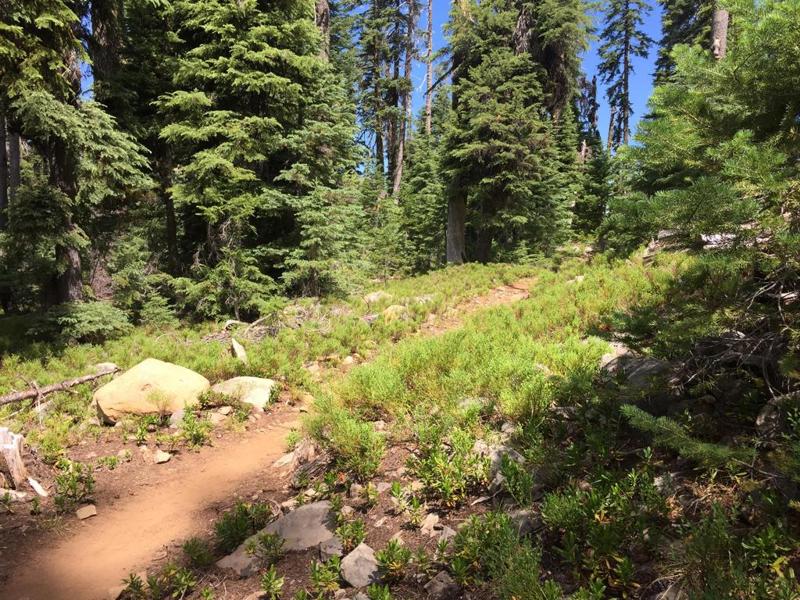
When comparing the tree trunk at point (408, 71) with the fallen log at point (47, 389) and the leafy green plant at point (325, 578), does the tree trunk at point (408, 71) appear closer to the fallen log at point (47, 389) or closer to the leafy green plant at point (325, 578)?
the fallen log at point (47, 389)

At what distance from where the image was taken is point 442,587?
3.38 metres

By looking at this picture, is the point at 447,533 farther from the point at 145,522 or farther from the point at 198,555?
the point at 145,522

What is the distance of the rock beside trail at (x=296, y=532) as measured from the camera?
431 cm

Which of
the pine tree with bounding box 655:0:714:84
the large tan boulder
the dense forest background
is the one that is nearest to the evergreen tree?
the dense forest background

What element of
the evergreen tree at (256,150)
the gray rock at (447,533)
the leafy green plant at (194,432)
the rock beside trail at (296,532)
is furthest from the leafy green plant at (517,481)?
the evergreen tree at (256,150)

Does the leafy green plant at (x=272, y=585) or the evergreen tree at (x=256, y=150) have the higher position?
the evergreen tree at (x=256, y=150)

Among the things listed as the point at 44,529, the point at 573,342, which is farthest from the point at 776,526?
the point at 44,529

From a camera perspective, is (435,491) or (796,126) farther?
(435,491)

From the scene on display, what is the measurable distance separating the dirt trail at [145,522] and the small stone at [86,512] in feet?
0.22

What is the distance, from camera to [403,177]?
35188 mm

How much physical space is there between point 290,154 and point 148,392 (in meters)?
8.54

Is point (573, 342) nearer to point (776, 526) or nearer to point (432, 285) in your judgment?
point (776, 526)

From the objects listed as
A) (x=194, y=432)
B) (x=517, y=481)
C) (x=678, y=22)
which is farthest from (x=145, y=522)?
(x=678, y=22)

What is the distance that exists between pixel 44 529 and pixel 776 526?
22.6 feet
